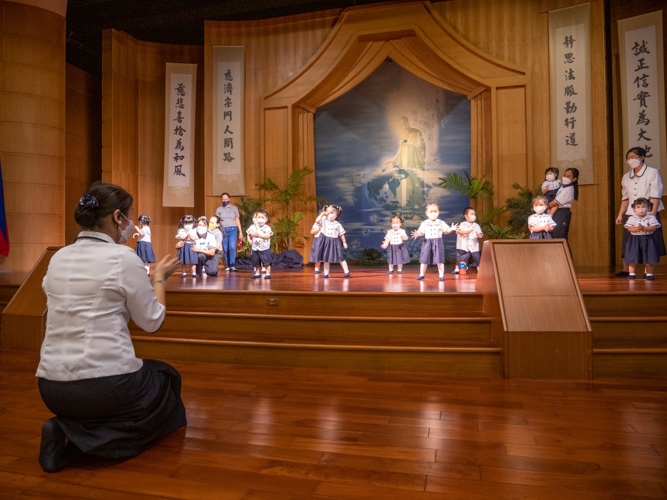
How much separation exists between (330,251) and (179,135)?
519 cm

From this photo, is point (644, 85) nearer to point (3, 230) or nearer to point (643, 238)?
point (643, 238)

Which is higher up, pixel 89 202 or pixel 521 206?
pixel 521 206

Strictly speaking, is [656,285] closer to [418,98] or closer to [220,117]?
[418,98]

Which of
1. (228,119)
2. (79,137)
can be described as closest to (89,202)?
(228,119)

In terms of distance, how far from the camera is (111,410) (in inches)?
77.4

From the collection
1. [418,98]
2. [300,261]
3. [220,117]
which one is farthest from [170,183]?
[418,98]

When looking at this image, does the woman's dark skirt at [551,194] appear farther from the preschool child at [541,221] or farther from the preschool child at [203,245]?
the preschool child at [203,245]

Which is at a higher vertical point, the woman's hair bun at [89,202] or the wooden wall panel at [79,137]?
the wooden wall panel at [79,137]

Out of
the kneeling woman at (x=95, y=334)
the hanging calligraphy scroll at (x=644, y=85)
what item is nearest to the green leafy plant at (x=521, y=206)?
the hanging calligraphy scroll at (x=644, y=85)

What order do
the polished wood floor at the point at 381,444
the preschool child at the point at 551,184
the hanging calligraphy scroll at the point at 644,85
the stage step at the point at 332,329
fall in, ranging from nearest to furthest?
the polished wood floor at the point at 381,444 → the stage step at the point at 332,329 → the preschool child at the point at 551,184 → the hanging calligraphy scroll at the point at 644,85

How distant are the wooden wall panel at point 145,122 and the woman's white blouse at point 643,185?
313 inches

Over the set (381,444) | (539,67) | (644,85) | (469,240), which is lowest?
(381,444)

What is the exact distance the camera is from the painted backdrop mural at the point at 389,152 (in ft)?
33.1

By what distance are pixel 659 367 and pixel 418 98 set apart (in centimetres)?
813
